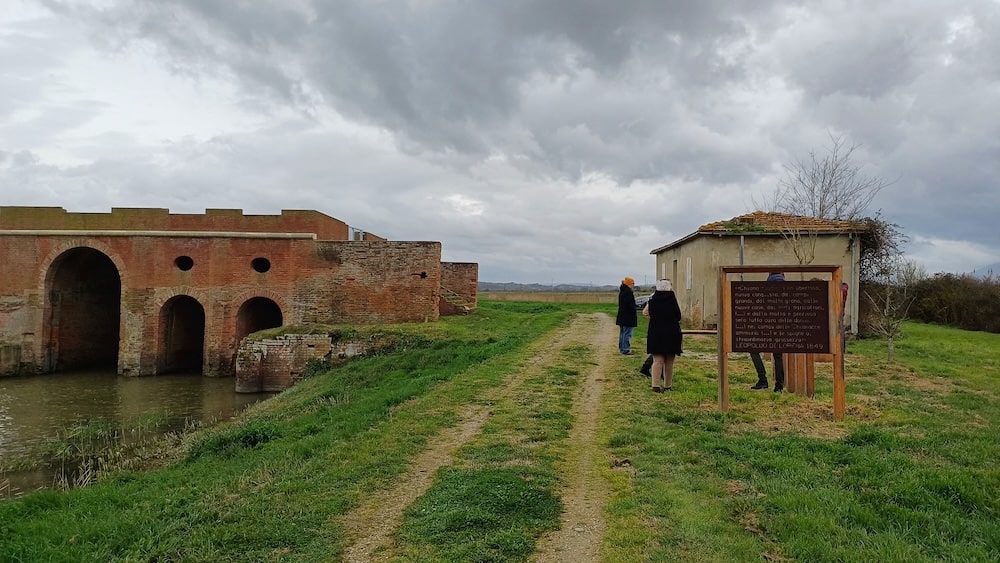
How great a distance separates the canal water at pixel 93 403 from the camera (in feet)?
38.5

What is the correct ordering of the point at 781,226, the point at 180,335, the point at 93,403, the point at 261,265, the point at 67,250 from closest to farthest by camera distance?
the point at 93,403, the point at 781,226, the point at 261,265, the point at 67,250, the point at 180,335

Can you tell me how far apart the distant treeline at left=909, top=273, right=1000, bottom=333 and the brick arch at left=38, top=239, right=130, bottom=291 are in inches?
1335

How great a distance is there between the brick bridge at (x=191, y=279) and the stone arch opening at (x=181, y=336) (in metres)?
0.08

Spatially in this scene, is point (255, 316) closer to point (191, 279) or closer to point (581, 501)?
point (191, 279)

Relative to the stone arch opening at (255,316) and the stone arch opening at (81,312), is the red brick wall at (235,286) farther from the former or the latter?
the stone arch opening at (81,312)

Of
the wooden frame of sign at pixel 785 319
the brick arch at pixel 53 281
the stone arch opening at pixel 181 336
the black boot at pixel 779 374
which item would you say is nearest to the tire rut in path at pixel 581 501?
the wooden frame of sign at pixel 785 319

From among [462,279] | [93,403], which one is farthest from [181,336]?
[462,279]

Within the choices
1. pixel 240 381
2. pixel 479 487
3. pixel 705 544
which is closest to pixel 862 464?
pixel 705 544

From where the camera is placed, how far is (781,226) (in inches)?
713

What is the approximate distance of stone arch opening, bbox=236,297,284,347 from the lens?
2164cm

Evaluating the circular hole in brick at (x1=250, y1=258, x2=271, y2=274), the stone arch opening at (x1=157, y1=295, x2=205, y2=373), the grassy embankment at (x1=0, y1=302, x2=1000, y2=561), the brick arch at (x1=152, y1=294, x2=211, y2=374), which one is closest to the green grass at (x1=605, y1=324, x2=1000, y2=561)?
the grassy embankment at (x1=0, y1=302, x2=1000, y2=561)

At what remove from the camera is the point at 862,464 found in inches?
202

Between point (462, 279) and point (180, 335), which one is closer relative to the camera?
point (180, 335)

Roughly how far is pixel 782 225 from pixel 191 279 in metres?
20.7
